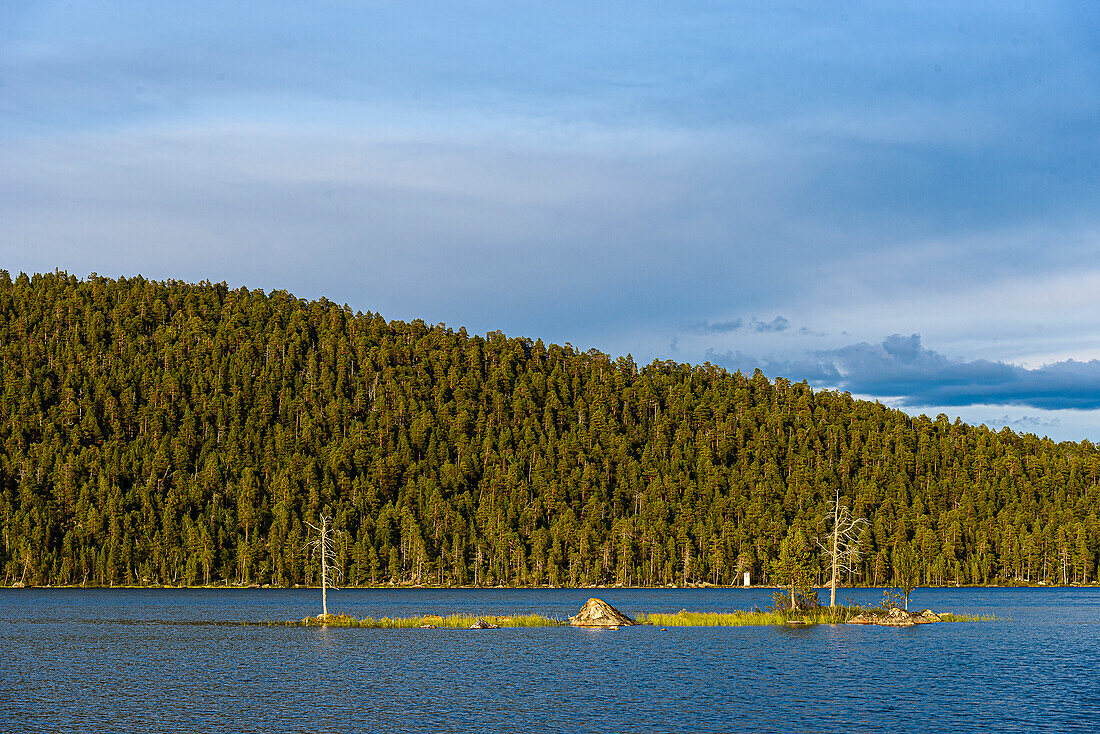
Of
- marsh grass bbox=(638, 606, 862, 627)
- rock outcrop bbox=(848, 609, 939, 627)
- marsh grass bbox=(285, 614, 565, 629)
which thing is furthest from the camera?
rock outcrop bbox=(848, 609, 939, 627)

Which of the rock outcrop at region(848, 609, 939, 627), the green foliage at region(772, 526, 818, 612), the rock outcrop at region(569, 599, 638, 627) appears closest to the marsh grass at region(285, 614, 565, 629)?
the rock outcrop at region(569, 599, 638, 627)

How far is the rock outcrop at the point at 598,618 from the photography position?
122 m

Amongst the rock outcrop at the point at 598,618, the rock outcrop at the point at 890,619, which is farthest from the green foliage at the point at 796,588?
the rock outcrop at the point at 598,618

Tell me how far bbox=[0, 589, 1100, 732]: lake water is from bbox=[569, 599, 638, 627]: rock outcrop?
231cm

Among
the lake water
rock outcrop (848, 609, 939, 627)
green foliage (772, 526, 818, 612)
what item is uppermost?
green foliage (772, 526, 818, 612)

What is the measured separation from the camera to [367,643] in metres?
107

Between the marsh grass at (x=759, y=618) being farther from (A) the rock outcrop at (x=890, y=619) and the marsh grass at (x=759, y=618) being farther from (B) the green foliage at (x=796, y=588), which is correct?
(A) the rock outcrop at (x=890, y=619)

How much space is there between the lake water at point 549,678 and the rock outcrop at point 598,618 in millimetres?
2310

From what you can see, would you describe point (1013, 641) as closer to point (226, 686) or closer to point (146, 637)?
point (226, 686)

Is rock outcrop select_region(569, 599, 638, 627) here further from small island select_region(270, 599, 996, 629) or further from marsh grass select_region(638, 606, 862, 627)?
marsh grass select_region(638, 606, 862, 627)

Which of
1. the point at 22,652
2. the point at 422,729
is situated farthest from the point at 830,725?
the point at 22,652

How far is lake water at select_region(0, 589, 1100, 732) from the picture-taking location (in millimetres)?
62375

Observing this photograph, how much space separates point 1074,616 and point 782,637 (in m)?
59.7

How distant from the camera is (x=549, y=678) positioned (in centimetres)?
8025
